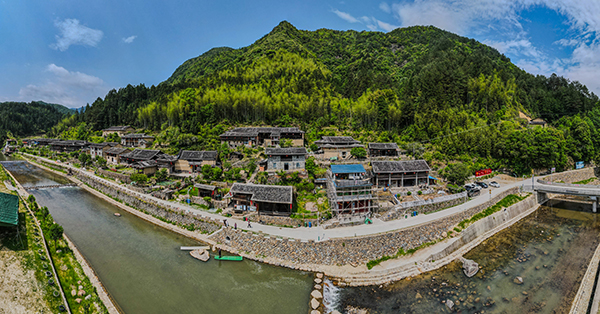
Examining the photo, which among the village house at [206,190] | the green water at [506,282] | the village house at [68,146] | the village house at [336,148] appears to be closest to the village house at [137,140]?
the village house at [68,146]

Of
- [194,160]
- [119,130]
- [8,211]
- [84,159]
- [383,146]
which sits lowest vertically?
[8,211]

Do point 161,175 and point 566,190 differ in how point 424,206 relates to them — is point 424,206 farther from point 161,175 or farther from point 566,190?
point 161,175

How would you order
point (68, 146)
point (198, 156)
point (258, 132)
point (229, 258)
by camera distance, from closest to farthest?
point (229, 258) → point (198, 156) → point (258, 132) → point (68, 146)

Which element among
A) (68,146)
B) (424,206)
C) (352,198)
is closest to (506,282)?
(424,206)

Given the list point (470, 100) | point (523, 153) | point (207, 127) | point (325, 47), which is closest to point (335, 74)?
point (325, 47)

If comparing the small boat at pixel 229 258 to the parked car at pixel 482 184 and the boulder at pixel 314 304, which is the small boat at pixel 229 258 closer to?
the boulder at pixel 314 304

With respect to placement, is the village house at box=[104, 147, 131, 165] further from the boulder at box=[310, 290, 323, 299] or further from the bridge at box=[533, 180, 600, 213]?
the bridge at box=[533, 180, 600, 213]

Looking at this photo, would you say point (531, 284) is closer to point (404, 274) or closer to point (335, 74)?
point (404, 274)
